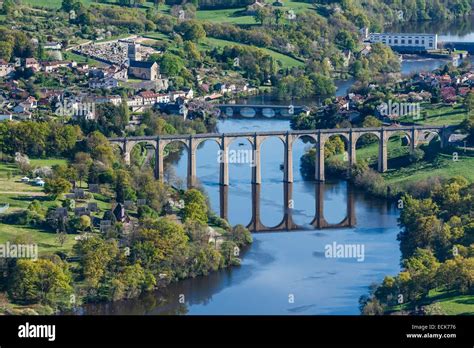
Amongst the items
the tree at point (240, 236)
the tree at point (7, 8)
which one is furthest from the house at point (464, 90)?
the tree at point (7, 8)

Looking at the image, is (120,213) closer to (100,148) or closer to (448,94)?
(100,148)

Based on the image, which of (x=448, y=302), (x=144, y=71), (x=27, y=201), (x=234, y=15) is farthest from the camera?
(x=234, y=15)

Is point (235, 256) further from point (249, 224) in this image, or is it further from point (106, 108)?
point (106, 108)

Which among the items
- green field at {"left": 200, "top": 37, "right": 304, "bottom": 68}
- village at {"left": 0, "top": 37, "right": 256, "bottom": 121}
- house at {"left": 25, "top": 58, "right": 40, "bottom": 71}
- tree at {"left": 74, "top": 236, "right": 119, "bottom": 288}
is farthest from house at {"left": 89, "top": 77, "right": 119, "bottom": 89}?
tree at {"left": 74, "top": 236, "right": 119, "bottom": 288}

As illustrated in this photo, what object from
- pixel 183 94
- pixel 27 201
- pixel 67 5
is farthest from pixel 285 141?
pixel 67 5

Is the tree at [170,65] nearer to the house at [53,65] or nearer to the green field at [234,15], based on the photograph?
the house at [53,65]

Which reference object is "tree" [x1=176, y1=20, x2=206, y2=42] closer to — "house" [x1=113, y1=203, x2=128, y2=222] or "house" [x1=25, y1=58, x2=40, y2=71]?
"house" [x1=25, y1=58, x2=40, y2=71]
